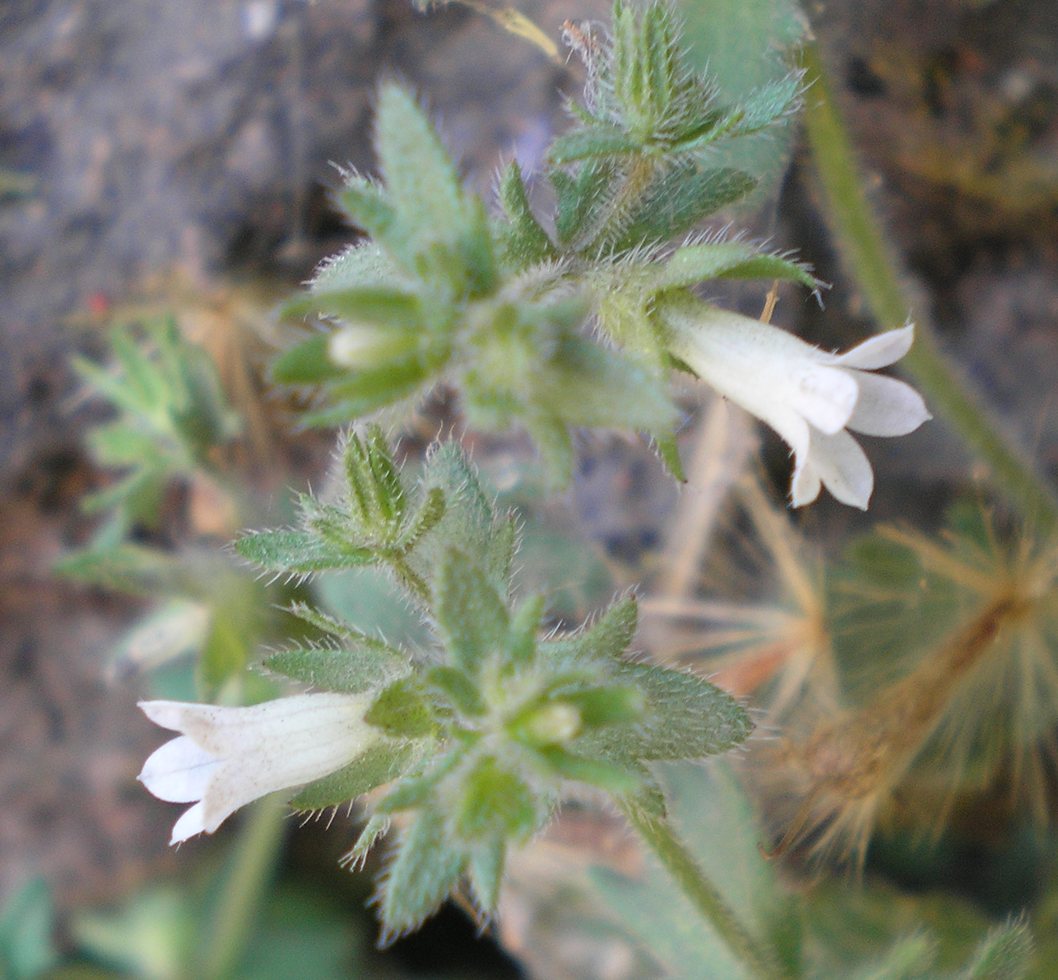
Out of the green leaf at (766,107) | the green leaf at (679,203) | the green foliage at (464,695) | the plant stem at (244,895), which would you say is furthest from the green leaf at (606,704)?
the plant stem at (244,895)

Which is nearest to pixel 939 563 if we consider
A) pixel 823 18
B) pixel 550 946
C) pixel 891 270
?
pixel 891 270

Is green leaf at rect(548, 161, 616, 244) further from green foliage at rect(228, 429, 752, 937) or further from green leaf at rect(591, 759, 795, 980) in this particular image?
green leaf at rect(591, 759, 795, 980)

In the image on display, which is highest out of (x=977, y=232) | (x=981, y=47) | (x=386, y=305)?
(x=981, y=47)

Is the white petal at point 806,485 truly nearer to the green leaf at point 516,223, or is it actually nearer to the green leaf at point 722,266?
the green leaf at point 722,266

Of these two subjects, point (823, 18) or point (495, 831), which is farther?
point (823, 18)

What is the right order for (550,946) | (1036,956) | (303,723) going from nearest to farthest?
(303,723), (1036,956), (550,946)

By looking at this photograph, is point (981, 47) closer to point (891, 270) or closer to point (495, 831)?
point (891, 270)

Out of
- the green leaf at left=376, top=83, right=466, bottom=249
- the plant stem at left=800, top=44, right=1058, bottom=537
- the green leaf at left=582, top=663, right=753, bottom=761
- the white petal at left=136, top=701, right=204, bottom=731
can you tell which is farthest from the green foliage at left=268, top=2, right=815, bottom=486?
the plant stem at left=800, top=44, right=1058, bottom=537
